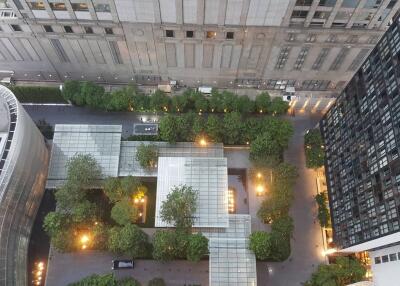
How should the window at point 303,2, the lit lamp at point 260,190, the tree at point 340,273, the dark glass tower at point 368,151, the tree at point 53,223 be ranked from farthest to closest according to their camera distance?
the lit lamp at point 260,190 → the tree at point 53,223 → the window at point 303,2 → the tree at point 340,273 → the dark glass tower at point 368,151

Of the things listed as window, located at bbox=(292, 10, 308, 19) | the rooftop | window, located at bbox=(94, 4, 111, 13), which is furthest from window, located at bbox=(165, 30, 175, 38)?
the rooftop

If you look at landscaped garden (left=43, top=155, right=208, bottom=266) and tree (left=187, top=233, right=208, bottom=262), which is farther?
landscaped garden (left=43, top=155, right=208, bottom=266)

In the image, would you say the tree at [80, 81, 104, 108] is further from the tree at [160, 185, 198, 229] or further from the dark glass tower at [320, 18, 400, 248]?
the dark glass tower at [320, 18, 400, 248]

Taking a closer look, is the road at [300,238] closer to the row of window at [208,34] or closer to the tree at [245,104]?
the tree at [245,104]

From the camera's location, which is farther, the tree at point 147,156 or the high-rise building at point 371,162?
the tree at point 147,156

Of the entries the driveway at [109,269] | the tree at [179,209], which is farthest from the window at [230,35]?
the driveway at [109,269]

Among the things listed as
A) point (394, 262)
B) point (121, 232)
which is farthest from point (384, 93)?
point (121, 232)

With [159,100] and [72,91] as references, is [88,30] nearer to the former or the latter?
[72,91]
